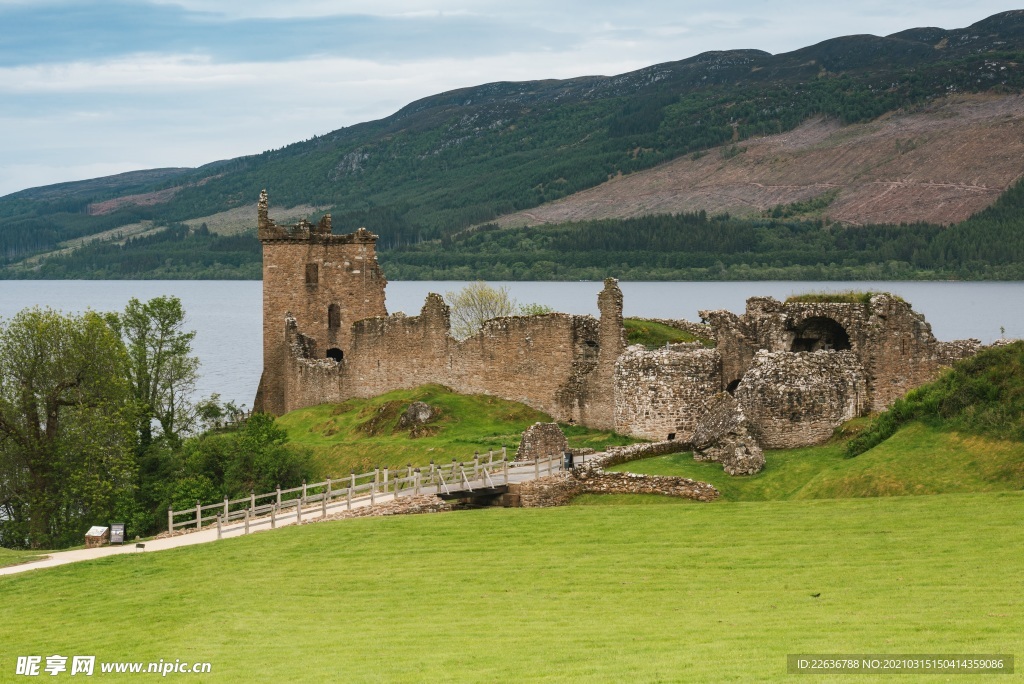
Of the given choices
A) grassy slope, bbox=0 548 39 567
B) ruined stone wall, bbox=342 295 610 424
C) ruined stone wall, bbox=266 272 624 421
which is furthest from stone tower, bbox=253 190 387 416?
grassy slope, bbox=0 548 39 567

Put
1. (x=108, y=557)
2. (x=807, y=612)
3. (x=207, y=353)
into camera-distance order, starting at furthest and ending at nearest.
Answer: (x=207, y=353), (x=108, y=557), (x=807, y=612)

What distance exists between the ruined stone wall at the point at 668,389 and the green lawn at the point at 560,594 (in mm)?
10166

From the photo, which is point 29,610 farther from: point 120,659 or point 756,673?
point 756,673

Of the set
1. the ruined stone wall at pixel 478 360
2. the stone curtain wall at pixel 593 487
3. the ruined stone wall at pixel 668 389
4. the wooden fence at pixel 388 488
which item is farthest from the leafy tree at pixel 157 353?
the stone curtain wall at pixel 593 487

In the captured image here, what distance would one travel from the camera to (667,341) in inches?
1912

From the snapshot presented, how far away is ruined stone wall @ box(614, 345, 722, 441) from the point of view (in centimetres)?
4247

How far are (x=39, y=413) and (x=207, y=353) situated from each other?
89.9 meters

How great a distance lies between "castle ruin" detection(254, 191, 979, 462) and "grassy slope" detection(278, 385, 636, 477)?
34.6 inches

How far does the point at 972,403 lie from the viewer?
108ft

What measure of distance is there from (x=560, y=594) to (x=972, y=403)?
13141 millimetres

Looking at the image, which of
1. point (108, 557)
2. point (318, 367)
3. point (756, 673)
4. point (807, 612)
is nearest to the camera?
point (756, 673)

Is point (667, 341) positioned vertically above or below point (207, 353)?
above

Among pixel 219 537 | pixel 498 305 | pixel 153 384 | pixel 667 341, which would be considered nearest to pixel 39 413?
pixel 153 384

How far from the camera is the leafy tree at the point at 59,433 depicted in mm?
46094
